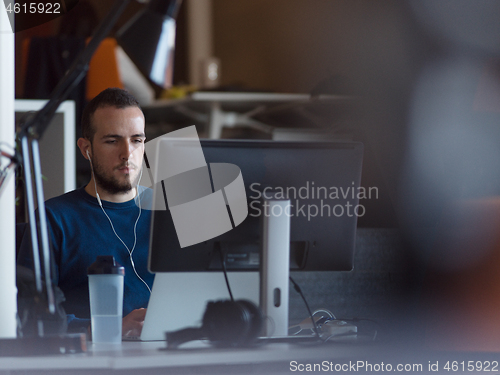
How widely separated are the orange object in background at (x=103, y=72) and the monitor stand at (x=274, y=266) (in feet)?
7.47

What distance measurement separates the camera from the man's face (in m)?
1.56

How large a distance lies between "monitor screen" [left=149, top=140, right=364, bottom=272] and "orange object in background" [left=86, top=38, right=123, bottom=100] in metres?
2.19

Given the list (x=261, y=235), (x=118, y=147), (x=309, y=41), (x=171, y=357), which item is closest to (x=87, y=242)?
(x=118, y=147)

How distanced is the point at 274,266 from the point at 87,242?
A: 26.3 inches

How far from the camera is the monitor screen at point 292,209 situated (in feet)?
3.53

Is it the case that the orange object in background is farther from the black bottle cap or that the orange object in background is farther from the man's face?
the black bottle cap

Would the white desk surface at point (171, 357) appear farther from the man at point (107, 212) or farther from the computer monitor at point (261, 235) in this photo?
the man at point (107, 212)

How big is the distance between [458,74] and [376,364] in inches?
69.0

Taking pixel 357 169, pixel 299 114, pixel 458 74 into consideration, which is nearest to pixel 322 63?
pixel 299 114

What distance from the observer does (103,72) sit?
3105mm

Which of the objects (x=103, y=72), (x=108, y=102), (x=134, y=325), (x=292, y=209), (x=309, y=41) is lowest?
(x=134, y=325)

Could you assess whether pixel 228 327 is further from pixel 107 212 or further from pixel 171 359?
pixel 107 212

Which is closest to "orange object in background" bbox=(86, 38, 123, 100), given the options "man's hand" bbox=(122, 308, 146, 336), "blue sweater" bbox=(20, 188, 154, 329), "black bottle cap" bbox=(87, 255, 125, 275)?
"blue sweater" bbox=(20, 188, 154, 329)

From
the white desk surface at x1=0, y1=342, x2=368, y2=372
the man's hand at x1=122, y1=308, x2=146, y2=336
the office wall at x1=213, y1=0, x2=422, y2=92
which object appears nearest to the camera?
the white desk surface at x1=0, y1=342, x2=368, y2=372
